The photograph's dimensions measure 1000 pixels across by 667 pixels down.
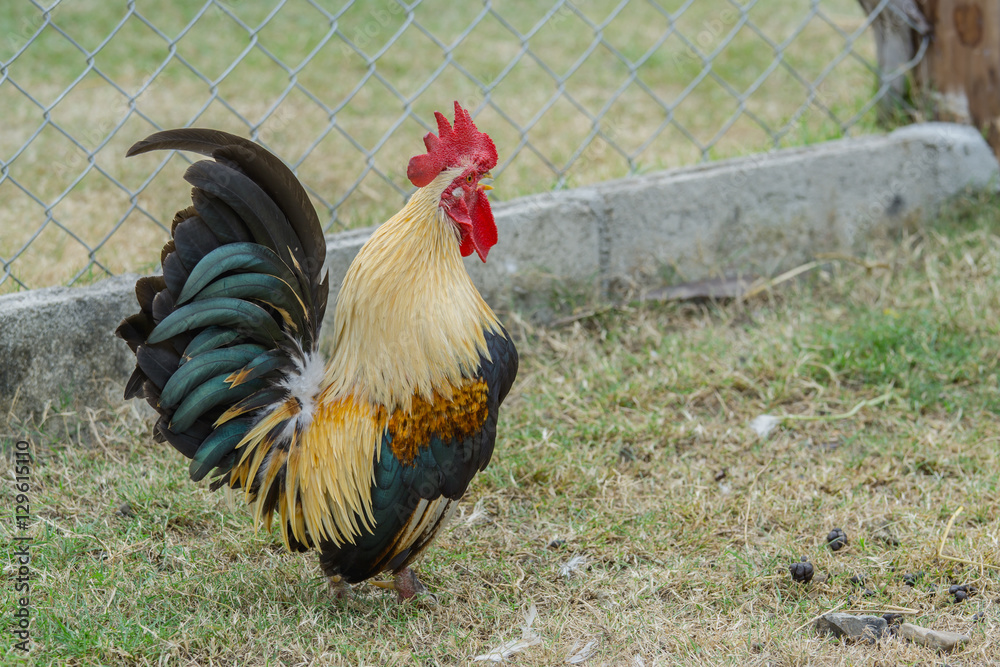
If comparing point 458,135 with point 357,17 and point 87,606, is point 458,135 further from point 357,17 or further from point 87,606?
point 357,17

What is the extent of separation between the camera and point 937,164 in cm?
405

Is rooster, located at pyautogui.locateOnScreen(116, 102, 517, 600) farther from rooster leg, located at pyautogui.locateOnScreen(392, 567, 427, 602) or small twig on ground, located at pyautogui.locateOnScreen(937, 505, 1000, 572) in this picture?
small twig on ground, located at pyautogui.locateOnScreen(937, 505, 1000, 572)

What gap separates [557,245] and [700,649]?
5.93 ft

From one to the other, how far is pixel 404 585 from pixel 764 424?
1.41 m

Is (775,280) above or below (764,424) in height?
above

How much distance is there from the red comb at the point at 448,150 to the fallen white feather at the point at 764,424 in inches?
56.2

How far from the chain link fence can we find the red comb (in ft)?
4.13

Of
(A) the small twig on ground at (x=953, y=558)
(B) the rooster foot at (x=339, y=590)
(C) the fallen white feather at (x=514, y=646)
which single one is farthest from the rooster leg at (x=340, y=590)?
(A) the small twig on ground at (x=953, y=558)

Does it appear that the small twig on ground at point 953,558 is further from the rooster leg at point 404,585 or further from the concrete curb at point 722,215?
the concrete curb at point 722,215

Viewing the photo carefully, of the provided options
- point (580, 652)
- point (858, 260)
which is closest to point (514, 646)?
point (580, 652)

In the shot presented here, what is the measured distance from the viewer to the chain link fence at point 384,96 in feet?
12.8

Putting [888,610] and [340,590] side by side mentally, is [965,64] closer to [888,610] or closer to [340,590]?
[888,610]

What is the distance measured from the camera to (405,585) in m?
2.37

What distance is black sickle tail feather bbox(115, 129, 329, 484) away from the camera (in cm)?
211
